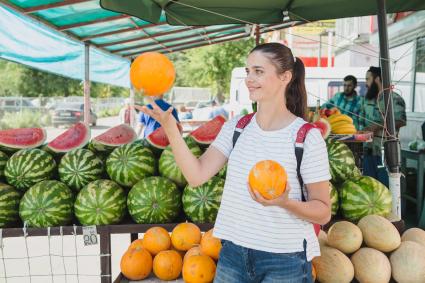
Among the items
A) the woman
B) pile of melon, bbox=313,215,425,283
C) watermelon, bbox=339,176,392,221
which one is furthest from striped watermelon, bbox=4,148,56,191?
watermelon, bbox=339,176,392,221

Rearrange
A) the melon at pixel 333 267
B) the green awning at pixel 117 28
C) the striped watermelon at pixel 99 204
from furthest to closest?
1. the green awning at pixel 117 28
2. the striped watermelon at pixel 99 204
3. the melon at pixel 333 267

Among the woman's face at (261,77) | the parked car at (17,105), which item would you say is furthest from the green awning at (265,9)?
the parked car at (17,105)

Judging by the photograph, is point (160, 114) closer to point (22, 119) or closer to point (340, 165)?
point (340, 165)

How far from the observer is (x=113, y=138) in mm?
3529

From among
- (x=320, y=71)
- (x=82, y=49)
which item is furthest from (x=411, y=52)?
(x=82, y=49)

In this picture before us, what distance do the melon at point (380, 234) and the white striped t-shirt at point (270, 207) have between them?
897 millimetres

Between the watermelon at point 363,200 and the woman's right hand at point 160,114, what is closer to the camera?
the woman's right hand at point 160,114

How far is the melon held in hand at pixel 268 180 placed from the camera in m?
1.63

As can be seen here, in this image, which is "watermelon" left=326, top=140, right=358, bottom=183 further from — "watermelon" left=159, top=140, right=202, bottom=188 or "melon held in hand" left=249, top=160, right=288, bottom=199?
"melon held in hand" left=249, top=160, right=288, bottom=199

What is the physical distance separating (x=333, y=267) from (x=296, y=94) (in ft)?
3.66

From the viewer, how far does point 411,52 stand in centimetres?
893

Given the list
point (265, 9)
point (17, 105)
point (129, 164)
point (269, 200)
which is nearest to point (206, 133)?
point (129, 164)

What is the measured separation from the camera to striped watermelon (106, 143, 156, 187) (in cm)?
314

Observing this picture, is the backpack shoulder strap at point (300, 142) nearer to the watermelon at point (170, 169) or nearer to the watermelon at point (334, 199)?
the watermelon at point (334, 199)
